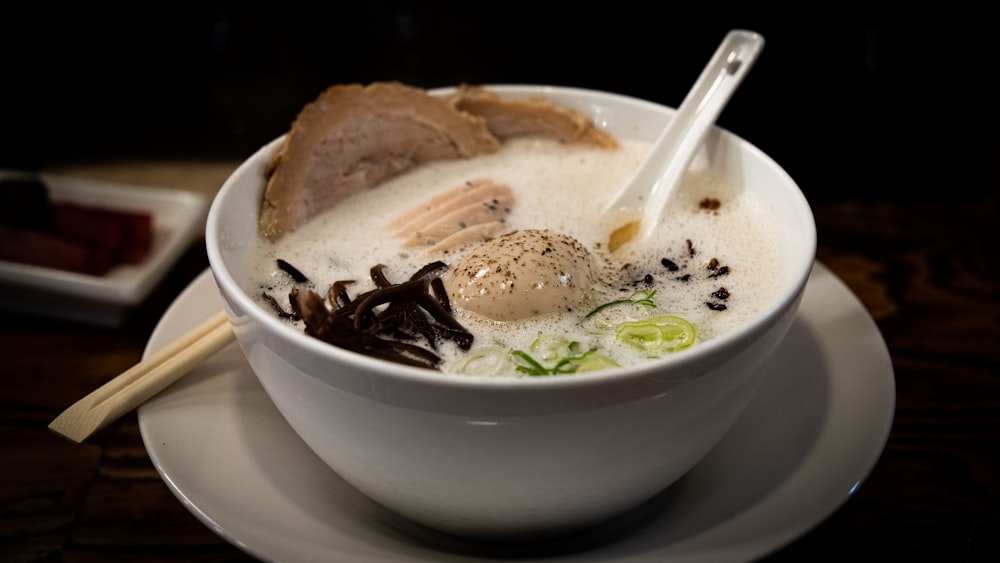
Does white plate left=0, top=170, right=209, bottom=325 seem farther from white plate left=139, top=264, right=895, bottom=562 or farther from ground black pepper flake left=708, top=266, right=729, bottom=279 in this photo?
ground black pepper flake left=708, top=266, right=729, bottom=279

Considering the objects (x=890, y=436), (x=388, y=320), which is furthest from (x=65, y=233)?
(x=890, y=436)

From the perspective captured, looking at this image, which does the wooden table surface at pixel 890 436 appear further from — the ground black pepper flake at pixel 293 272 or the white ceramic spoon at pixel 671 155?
the white ceramic spoon at pixel 671 155

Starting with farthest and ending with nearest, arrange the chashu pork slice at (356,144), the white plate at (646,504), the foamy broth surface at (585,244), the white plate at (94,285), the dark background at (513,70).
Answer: the dark background at (513,70) → the white plate at (94,285) → the chashu pork slice at (356,144) → the foamy broth surface at (585,244) → the white plate at (646,504)

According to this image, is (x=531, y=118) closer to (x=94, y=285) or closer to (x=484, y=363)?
(x=484, y=363)

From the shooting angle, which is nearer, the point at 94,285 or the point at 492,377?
the point at 492,377

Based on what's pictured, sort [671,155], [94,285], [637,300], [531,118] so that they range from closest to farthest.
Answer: [637,300], [671,155], [531,118], [94,285]

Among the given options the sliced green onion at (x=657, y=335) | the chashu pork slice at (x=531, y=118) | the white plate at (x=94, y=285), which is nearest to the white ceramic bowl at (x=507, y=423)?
the sliced green onion at (x=657, y=335)
